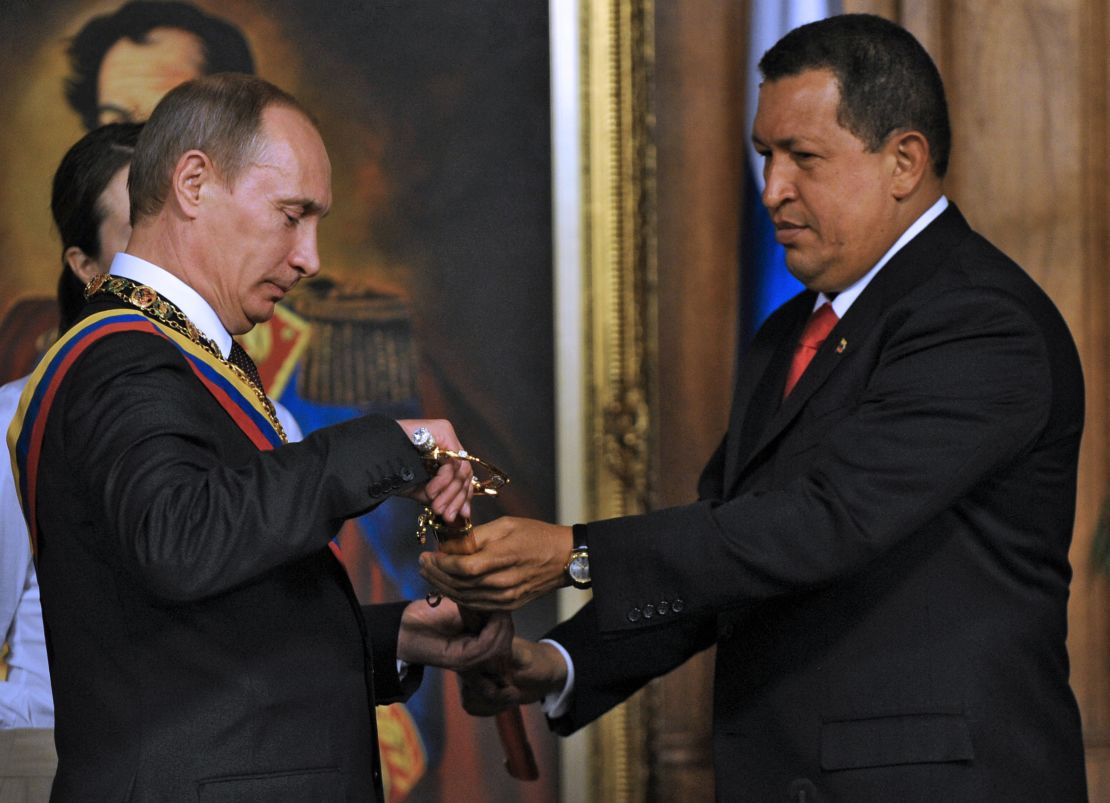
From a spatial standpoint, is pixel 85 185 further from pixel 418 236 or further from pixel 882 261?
pixel 882 261

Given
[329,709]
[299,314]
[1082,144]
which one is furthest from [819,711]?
[1082,144]

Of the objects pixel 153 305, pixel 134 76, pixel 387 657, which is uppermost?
pixel 134 76

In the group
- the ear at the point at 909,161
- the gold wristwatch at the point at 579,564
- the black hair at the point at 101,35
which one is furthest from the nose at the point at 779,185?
the black hair at the point at 101,35

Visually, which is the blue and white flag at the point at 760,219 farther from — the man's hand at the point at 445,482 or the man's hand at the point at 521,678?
the man's hand at the point at 445,482

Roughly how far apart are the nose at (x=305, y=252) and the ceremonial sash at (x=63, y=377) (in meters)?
0.23

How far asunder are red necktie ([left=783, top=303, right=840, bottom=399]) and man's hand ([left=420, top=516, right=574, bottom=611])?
57cm

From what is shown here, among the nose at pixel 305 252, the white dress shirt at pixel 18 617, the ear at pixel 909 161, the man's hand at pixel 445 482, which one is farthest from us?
the white dress shirt at pixel 18 617

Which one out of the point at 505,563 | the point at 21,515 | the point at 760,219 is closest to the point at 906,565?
the point at 505,563

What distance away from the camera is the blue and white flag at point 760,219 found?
391 centimetres

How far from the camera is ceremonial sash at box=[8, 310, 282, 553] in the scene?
2062mm

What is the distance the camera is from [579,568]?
257cm

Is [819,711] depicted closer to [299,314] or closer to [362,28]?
[299,314]

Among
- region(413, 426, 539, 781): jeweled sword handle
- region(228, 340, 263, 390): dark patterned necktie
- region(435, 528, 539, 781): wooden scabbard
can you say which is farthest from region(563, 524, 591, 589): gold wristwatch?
region(228, 340, 263, 390): dark patterned necktie

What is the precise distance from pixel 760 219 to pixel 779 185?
1196 mm
